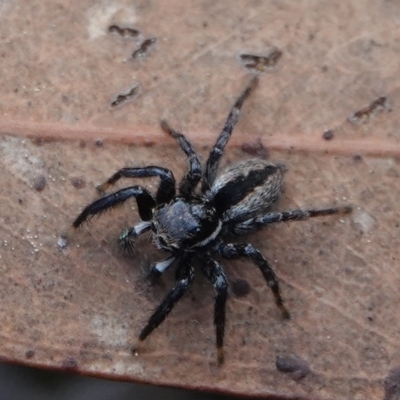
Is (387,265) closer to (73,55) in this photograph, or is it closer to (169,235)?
(169,235)

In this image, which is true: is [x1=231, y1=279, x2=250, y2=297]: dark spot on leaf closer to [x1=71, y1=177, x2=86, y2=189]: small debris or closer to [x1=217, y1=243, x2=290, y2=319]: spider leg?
[x1=217, y1=243, x2=290, y2=319]: spider leg

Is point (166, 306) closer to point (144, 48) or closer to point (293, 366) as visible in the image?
point (293, 366)

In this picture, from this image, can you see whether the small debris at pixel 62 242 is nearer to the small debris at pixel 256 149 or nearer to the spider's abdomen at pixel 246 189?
the spider's abdomen at pixel 246 189

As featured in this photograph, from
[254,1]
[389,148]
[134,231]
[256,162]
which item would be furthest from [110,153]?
[389,148]

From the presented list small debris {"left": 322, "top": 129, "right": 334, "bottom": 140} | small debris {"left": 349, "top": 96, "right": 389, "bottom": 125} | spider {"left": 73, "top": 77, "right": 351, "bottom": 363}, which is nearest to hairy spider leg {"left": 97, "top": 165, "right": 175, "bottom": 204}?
spider {"left": 73, "top": 77, "right": 351, "bottom": 363}

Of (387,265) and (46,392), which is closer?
(387,265)

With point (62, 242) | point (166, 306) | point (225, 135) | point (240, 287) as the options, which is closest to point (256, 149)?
point (225, 135)
